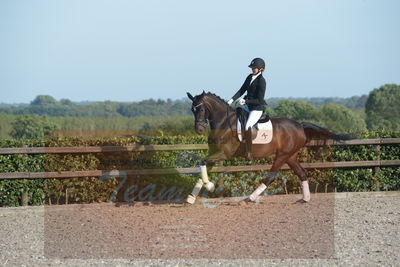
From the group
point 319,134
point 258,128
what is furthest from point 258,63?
point 319,134

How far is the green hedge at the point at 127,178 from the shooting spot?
12430 millimetres

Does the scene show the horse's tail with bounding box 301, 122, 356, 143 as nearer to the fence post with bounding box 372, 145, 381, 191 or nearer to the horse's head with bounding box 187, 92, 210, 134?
the fence post with bounding box 372, 145, 381, 191

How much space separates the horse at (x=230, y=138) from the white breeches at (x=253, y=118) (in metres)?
0.26

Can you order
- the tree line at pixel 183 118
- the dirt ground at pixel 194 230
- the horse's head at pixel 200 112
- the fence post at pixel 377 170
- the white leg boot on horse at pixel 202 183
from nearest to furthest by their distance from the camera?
the dirt ground at pixel 194 230, the horse's head at pixel 200 112, the white leg boot on horse at pixel 202 183, the fence post at pixel 377 170, the tree line at pixel 183 118

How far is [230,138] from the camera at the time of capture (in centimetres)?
1153

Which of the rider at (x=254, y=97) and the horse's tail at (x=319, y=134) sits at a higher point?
the rider at (x=254, y=97)

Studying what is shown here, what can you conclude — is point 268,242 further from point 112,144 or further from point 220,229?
point 112,144

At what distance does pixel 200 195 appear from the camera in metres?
13.0

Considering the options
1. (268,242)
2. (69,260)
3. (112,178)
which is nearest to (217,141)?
(112,178)

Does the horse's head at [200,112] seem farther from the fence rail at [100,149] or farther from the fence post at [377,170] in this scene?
the fence post at [377,170]

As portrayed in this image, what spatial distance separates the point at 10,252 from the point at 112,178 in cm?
448

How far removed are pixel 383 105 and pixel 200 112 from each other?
39806mm

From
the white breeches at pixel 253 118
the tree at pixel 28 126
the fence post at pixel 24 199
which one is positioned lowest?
the fence post at pixel 24 199

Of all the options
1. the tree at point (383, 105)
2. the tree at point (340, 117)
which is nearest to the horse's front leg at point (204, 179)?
the tree at point (340, 117)
